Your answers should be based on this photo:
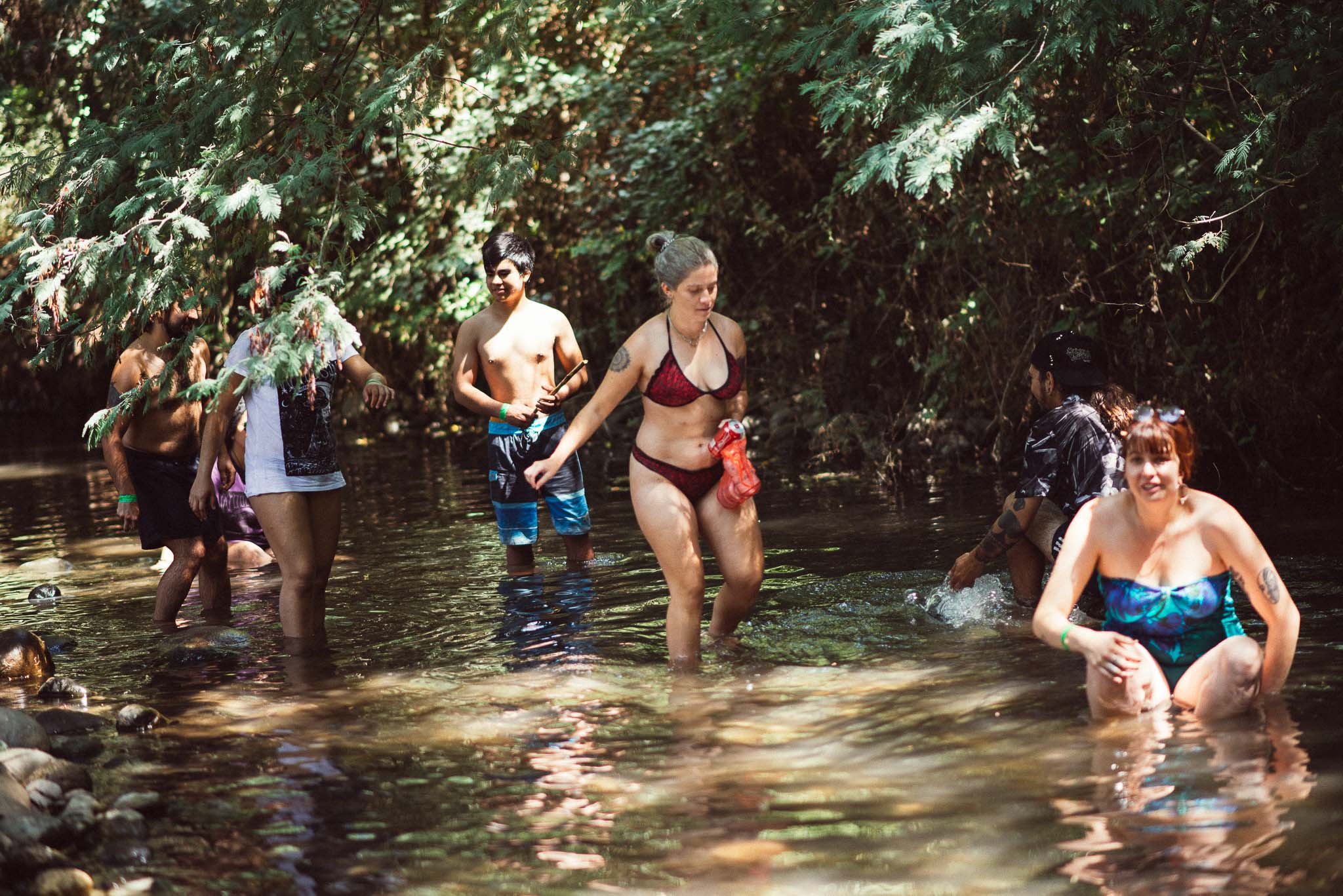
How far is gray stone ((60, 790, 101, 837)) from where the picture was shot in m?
4.52

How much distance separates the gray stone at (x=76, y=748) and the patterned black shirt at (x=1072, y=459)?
4070 millimetres

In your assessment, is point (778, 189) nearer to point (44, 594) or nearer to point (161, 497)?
point (44, 594)

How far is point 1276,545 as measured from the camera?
8.31 m

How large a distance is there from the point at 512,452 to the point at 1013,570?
302 centimetres

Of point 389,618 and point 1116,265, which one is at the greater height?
point 1116,265

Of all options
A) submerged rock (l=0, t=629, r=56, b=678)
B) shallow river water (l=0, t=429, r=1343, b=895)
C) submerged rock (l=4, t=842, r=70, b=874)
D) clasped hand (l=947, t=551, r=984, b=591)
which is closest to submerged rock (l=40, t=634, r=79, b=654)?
shallow river water (l=0, t=429, r=1343, b=895)

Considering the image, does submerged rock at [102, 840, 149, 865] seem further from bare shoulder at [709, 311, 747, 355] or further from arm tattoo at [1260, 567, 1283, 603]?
arm tattoo at [1260, 567, 1283, 603]

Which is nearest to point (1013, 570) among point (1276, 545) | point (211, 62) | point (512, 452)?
point (1276, 545)

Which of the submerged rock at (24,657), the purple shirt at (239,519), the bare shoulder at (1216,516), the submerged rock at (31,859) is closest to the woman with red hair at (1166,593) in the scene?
the bare shoulder at (1216,516)

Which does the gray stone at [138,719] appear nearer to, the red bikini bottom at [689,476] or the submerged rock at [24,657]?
the submerged rock at [24,657]

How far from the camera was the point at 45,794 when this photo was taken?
189 inches

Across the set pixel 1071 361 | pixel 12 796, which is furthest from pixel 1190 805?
pixel 12 796

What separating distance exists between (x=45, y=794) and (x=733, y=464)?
9.51 feet

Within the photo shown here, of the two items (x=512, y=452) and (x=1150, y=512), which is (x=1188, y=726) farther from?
(x=512, y=452)
